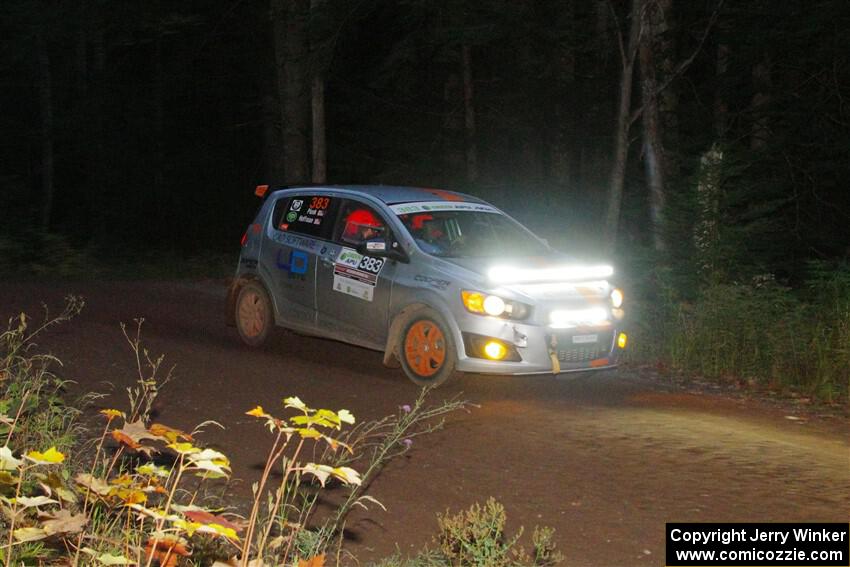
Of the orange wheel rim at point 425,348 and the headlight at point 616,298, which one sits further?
the headlight at point 616,298

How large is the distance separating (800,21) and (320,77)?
9.58 meters

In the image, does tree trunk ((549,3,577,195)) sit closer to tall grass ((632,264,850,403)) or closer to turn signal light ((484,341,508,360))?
tall grass ((632,264,850,403))

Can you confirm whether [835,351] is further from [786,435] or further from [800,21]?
[800,21]

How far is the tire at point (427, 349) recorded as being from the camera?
1069cm

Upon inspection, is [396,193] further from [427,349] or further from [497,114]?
[497,114]

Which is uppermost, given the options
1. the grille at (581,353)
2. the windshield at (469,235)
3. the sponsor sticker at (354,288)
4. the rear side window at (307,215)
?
the rear side window at (307,215)

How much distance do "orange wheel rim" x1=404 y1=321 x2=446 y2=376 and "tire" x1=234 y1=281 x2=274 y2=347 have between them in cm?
240

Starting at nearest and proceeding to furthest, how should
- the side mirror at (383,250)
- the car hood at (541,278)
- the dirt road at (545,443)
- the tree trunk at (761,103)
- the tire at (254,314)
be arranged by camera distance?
the dirt road at (545,443)
the car hood at (541,278)
the side mirror at (383,250)
the tire at (254,314)
the tree trunk at (761,103)

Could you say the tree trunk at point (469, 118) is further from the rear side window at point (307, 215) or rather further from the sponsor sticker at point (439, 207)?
the sponsor sticker at point (439, 207)

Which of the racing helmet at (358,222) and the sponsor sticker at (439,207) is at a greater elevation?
the sponsor sticker at (439,207)

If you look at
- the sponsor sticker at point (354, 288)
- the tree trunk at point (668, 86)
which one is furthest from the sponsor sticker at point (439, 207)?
the tree trunk at point (668, 86)

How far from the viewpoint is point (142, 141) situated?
4644 cm

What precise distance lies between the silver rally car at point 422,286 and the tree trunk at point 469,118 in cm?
1627

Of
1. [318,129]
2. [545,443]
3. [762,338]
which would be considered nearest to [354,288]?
[545,443]
